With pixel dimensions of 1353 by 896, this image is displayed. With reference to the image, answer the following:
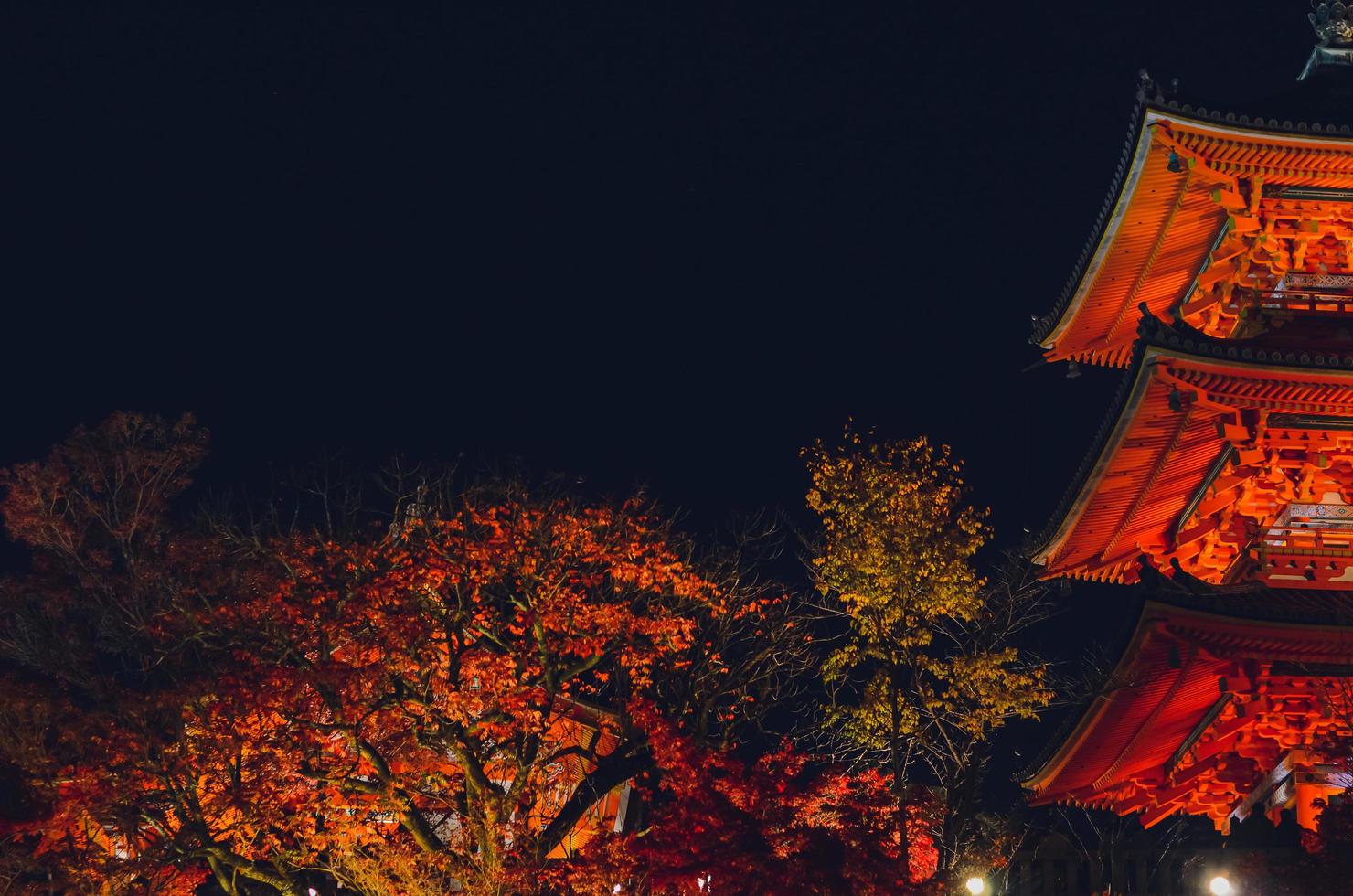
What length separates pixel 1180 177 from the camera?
17.5 m

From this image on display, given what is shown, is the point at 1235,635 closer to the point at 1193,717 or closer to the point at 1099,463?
the point at 1193,717

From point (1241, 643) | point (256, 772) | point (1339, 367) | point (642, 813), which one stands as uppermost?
point (1339, 367)

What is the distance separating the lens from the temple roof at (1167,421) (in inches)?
603

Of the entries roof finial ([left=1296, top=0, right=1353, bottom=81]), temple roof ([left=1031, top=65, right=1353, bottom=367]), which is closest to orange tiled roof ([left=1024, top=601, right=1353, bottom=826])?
temple roof ([left=1031, top=65, right=1353, bottom=367])

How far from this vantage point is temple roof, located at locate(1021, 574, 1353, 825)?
14.1 m

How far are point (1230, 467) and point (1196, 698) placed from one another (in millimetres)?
2980

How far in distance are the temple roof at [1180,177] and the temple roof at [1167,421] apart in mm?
2414

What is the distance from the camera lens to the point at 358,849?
70.0 ft

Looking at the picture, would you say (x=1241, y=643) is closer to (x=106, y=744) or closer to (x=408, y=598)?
(x=408, y=598)

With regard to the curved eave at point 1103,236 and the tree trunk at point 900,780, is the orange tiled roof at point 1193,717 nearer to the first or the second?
the tree trunk at point 900,780

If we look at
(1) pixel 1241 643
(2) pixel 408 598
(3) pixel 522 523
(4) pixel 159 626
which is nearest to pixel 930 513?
(3) pixel 522 523

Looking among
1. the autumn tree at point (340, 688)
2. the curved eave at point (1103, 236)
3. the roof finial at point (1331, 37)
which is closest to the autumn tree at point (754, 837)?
the autumn tree at point (340, 688)

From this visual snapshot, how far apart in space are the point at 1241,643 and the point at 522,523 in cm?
1272

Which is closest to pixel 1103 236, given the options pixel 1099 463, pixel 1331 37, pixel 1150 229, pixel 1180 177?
pixel 1150 229
